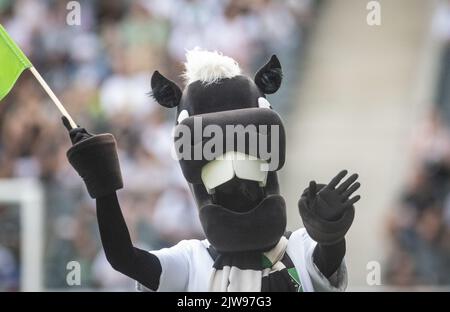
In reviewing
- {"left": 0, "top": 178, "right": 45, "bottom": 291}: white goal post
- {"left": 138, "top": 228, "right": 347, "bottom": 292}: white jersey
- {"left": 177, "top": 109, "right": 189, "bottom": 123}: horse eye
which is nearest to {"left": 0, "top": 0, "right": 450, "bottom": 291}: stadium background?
{"left": 0, "top": 178, "right": 45, "bottom": 291}: white goal post

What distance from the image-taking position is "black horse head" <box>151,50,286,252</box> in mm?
2154

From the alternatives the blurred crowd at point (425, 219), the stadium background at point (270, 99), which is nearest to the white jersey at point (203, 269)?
the stadium background at point (270, 99)

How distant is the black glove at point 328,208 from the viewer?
2.12 m

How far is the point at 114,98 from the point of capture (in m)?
4.75

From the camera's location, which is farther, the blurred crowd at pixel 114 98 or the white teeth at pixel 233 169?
the blurred crowd at pixel 114 98

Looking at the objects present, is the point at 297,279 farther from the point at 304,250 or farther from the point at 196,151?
the point at 196,151

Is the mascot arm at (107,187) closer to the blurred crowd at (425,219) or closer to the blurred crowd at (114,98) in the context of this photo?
the blurred crowd at (114,98)

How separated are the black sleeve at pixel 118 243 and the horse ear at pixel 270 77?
411mm

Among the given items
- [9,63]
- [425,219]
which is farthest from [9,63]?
[425,219]

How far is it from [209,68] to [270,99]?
266 centimetres

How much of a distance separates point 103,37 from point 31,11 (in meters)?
0.45

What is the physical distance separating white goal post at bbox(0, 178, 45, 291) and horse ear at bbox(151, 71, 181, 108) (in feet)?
6.03

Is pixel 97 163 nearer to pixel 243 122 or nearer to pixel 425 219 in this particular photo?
pixel 243 122
